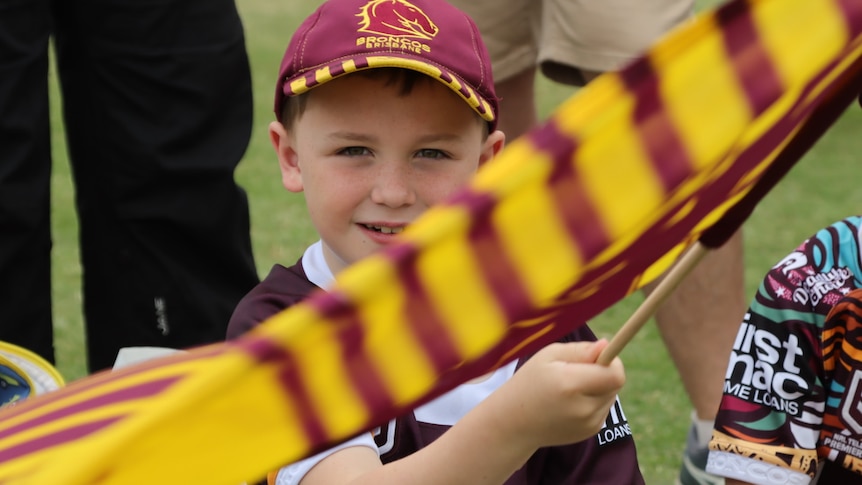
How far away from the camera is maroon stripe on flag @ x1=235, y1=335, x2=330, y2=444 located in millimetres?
797

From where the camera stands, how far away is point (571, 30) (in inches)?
112

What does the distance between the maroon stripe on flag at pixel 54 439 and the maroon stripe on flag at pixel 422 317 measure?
36cm

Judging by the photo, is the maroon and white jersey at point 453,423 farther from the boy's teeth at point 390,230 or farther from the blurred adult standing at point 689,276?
the blurred adult standing at point 689,276

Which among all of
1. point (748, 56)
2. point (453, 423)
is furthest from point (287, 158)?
point (748, 56)

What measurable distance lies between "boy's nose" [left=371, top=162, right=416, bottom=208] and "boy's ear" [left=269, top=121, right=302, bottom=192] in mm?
179

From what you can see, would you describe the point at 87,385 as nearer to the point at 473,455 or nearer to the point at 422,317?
the point at 473,455

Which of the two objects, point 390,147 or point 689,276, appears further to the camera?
point 689,276

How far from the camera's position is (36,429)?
1.14 metres

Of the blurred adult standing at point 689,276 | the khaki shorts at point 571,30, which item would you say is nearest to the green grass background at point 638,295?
the blurred adult standing at point 689,276

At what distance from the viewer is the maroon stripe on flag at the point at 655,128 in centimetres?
85

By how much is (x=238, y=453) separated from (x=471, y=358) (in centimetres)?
16

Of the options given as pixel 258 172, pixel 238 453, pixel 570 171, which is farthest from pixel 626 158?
pixel 258 172

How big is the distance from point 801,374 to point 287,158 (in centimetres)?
70

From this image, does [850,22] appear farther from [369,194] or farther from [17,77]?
[17,77]
